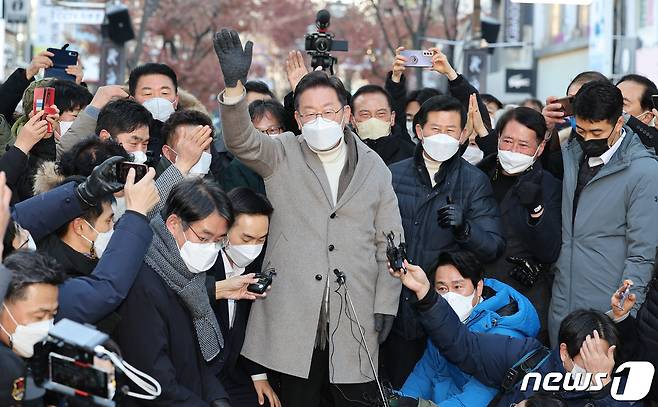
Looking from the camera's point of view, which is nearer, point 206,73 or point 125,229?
point 125,229

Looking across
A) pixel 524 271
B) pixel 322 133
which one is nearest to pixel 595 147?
pixel 524 271

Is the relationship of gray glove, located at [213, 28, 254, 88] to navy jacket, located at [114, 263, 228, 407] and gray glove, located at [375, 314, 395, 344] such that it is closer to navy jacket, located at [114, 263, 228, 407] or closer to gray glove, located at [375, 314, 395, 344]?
navy jacket, located at [114, 263, 228, 407]

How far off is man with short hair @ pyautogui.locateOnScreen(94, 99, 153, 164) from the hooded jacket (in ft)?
7.50

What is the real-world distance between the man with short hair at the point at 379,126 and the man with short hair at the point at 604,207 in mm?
1318

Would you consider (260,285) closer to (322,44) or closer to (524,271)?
(524,271)

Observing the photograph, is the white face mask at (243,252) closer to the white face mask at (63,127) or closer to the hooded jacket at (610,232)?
the hooded jacket at (610,232)

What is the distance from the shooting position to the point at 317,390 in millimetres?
4766

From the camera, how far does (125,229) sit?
363cm

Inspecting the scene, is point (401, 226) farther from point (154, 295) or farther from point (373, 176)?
point (154, 295)

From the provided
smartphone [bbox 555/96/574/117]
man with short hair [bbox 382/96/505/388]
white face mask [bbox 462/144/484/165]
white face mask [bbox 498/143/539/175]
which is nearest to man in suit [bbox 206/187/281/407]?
man with short hair [bbox 382/96/505/388]

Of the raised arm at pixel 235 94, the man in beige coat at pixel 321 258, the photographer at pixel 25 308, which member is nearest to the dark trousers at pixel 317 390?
the man in beige coat at pixel 321 258

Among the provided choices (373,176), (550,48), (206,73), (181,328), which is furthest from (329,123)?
(550,48)

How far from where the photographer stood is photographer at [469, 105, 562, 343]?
516cm

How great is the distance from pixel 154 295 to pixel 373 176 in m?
1.38
